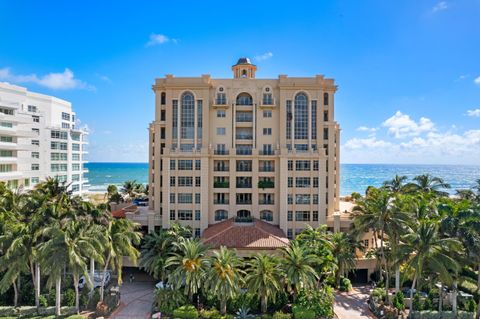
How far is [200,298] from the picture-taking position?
1191 inches

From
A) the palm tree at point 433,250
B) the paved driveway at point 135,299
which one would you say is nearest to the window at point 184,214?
the paved driveway at point 135,299

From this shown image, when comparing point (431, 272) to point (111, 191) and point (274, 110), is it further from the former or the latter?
point (111, 191)

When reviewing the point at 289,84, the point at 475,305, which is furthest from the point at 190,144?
the point at 475,305

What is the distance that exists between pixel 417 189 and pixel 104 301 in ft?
142

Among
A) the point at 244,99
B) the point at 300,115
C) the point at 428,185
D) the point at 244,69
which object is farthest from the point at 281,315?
the point at 244,69

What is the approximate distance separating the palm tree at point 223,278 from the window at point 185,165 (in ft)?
59.1

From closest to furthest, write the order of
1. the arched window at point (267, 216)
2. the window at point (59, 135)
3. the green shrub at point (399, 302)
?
the green shrub at point (399, 302) → the arched window at point (267, 216) → the window at point (59, 135)

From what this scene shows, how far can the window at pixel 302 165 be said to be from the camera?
143 feet

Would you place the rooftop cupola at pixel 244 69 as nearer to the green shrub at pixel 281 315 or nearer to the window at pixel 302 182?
the window at pixel 302 182

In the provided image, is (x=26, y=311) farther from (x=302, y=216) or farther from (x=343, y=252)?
(x=302, y=216)

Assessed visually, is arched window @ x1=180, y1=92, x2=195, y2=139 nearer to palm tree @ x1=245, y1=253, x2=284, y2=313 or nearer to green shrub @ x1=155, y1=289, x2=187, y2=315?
green shrub @ x1=155, y1=289, x2=187, y2=315

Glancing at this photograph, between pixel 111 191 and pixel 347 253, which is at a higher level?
pixel 111 191

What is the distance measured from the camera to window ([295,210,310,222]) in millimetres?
43562

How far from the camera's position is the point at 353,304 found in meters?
31.5
